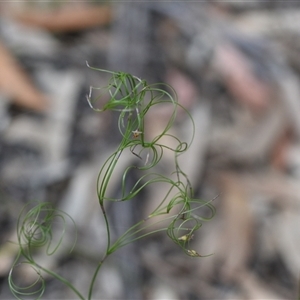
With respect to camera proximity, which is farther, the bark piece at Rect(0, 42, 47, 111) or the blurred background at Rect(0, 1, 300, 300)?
the bark piece at Rect(0, 42, 47, 111)

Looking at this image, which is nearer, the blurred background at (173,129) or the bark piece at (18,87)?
the blurred background at (173,129)

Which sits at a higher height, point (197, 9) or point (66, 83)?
point (197, 9)

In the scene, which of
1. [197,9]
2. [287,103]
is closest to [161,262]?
[287,103]

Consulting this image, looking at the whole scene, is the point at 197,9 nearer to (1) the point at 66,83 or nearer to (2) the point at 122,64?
(2) the point at 122,64

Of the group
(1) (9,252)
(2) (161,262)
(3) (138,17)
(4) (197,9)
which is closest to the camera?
(1) (9,252)

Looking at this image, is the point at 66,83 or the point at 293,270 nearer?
the point at 293,270

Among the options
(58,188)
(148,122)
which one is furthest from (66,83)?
(58,188)

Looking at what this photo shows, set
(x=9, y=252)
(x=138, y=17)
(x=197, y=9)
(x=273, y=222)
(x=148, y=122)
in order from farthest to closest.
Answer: (x=197, y=9) < (x=138, y=17) < (x=148, y=122) < (x=273, y=222) < (x=9, y=252)
